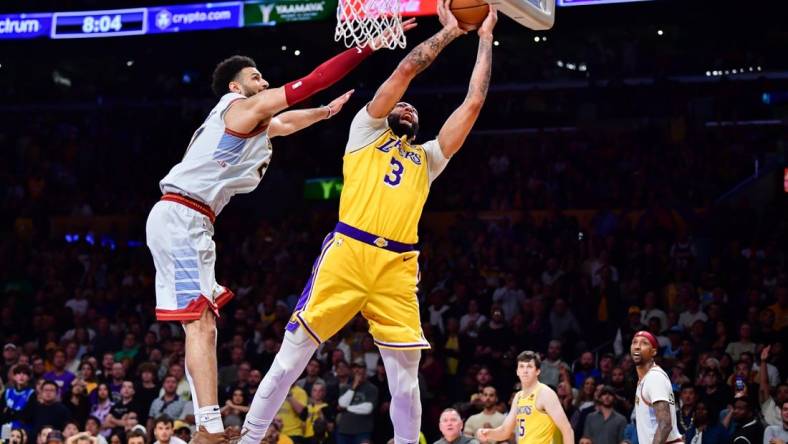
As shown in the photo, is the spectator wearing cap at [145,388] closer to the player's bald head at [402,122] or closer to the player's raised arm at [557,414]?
the player's raised arm at [557,414]

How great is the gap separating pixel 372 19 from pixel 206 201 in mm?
2039

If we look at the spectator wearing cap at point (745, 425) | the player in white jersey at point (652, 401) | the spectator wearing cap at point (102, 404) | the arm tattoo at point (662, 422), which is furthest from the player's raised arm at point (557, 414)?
the spectator wearing cap at point (102, 404)

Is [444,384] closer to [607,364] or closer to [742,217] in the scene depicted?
[607,364]

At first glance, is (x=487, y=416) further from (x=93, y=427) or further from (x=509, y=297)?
(x=93, y=427)

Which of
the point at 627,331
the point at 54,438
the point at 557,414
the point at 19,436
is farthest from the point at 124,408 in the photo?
the point at 627,331

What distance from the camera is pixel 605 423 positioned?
1152 cm

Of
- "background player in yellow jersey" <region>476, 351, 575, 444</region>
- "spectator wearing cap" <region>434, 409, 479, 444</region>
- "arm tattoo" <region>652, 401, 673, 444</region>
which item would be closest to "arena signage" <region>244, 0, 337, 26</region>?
"spectator wearing cap" <region>434, 409, 479, 444</region>

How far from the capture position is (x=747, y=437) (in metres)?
11.1

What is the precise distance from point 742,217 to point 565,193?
318cm

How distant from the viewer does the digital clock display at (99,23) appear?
1722cm

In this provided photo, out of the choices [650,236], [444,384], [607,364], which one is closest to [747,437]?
[607,364]

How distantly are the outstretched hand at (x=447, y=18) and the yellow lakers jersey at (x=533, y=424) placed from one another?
14.5 ft

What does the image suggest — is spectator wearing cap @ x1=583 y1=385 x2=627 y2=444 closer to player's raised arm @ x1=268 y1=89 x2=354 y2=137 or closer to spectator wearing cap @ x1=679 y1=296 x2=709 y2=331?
spectator wearing cap @ x1=679 y1=296 x2=709 y2=331

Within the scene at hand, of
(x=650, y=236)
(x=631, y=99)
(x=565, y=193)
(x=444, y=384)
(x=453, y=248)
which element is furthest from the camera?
(x=631, y=99)
